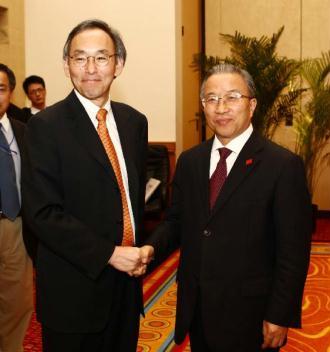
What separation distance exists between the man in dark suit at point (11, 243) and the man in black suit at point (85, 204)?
95 centimetres

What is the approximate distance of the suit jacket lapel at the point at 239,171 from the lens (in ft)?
5.65

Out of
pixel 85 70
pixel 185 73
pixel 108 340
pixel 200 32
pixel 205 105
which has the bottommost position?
pixel 108 340

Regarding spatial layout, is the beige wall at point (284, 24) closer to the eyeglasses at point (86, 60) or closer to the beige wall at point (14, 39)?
the beige wall at point (14, 39)

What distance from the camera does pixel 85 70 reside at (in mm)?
1765

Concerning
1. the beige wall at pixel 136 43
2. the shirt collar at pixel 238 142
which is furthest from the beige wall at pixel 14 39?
the shirt collar at pixel 238 142

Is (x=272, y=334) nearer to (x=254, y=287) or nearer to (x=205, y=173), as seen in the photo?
(x=254, y=287)

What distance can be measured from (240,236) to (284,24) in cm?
575

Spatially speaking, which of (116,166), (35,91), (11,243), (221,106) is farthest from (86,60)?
(35,91)

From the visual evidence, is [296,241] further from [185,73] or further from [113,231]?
[185,73]

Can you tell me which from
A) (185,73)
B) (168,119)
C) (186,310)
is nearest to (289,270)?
(186,310)

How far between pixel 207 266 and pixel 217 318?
190mm

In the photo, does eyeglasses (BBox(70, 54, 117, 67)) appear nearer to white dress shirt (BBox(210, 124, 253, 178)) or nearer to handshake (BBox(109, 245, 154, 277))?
white dress shirt (BBox(210, 124, 253, 178))

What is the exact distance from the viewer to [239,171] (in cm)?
174

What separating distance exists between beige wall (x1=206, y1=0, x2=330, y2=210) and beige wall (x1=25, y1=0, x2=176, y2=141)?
204 centimetres
